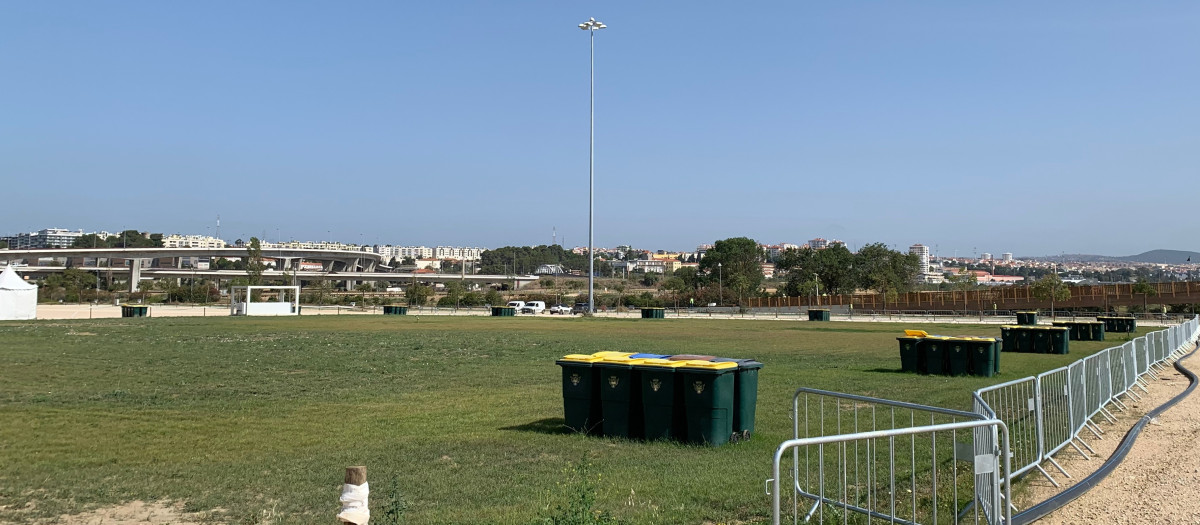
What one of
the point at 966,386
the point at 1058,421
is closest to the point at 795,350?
the point at 966,386

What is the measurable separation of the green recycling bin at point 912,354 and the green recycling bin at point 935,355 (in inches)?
5.2

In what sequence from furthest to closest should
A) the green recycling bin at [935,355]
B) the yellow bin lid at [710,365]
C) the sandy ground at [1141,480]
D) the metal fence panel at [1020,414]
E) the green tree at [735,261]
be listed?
1. the green tree at [735,261]
2. the green recycling bin at [935,355]
3. the yellow bin lid at [710,365]
4. the metal fence panel at [1020,414]
5. the sandy ground at [1141,480]

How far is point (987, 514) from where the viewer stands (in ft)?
20.8

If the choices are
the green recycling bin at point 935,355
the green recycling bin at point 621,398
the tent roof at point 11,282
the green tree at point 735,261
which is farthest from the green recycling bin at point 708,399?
the green tree at point 735,261

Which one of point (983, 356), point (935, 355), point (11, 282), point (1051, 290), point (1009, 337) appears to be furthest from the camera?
point (1051, 290)

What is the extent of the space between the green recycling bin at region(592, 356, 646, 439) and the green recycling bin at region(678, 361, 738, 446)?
2.47 feet

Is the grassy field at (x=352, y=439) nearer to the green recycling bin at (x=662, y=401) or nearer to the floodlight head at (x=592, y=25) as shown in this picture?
the green recycling bin at (x=662, y=401)

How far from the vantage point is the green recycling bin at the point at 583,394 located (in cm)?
1146

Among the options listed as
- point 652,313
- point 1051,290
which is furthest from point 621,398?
point 1051,290

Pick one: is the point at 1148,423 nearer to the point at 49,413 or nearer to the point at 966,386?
the point at 966,386

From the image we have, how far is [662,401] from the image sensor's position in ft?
35.2

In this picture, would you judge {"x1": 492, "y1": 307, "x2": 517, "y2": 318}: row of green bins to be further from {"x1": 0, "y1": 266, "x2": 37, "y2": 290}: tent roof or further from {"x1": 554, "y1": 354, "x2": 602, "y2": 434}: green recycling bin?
{"x1": 554, "y1": 354, "x2": 602, "y2": 434}: green recycling bin

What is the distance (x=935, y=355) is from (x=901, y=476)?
48.8 feet

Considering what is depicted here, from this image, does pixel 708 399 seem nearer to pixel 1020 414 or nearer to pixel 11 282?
pixel 1020 414
